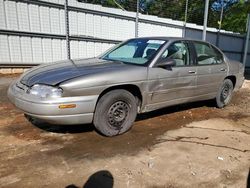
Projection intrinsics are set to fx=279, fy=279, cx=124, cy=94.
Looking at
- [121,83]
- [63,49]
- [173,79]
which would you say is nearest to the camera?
[121,83]

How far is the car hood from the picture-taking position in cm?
385

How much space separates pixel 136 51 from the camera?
517 cm

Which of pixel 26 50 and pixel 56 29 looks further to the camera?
pixel 56 29

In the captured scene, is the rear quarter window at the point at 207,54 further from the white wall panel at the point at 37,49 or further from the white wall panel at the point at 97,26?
the white wall panel at the point at 37,49

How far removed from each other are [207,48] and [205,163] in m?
3.07

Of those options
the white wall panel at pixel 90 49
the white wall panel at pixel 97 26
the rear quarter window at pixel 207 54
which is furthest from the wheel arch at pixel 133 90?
the white wall panel at pixel 97 26

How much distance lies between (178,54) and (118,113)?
1.73 m

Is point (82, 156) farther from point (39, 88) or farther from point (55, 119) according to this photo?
point (39, 88)

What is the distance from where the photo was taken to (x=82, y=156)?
3639 mm

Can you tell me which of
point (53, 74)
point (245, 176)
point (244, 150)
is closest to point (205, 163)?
point (245, 176)

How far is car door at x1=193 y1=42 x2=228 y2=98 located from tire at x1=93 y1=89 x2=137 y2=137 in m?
1.77

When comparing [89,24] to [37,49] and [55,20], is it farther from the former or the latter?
[37,49]

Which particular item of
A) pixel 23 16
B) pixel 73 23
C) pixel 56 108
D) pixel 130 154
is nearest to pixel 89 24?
pixel 73 23

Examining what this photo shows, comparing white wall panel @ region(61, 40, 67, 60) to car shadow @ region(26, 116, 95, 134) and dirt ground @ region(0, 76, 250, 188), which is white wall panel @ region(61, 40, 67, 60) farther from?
car shadow @ region(26, 116, 95, 134)
